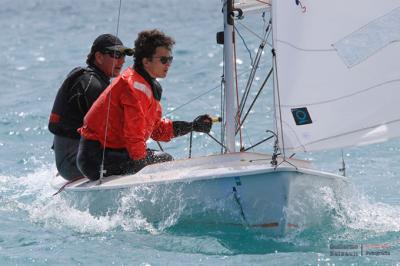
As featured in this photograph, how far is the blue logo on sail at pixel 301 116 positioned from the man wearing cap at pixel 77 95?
1.47 m

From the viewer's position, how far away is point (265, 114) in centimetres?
934

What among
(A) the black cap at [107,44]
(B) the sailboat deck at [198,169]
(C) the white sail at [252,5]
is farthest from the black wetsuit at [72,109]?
(C) the white sail at [252,5]

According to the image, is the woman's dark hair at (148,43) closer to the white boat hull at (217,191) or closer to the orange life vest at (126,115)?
the orange life vest at (126,115)

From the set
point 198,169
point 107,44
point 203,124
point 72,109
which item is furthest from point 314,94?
point 72,109

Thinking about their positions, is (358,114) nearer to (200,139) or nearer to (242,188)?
(242,188)

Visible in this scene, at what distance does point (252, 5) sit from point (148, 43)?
2.11 ft

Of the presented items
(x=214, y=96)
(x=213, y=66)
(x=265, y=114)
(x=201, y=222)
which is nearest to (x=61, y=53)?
(x=213, y=66)

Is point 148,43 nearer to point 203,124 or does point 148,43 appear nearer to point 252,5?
point 252,5

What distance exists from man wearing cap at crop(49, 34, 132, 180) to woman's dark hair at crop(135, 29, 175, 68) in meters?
0.49

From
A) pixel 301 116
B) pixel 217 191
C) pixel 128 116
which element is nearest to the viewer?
pixel 301 116

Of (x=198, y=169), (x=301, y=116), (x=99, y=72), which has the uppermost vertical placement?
(x=99, y=72)

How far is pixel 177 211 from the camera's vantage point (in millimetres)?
4938

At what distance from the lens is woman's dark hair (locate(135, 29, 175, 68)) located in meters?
5.20

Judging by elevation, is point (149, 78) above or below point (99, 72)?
below
